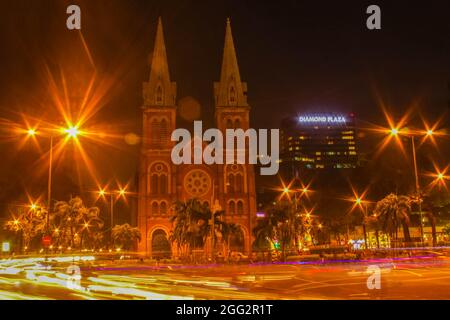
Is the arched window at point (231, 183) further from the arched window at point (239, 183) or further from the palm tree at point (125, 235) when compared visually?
the palm tree at point (125, 235)

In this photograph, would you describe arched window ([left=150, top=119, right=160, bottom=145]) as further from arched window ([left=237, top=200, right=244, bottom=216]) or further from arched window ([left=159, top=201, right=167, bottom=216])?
arched window ([left=237, top=200, right=244, bottom=216])

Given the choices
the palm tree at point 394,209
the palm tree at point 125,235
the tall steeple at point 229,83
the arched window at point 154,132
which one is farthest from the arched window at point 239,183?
the palm tree at point 394,209

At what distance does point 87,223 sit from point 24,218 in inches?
282

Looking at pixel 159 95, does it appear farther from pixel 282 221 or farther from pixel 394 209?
pixel 394 209

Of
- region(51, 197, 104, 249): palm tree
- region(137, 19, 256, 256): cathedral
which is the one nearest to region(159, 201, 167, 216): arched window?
region(137, 19, 256, 256): cathedral

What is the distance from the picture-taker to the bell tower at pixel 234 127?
75125 mm

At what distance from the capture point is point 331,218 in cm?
7694

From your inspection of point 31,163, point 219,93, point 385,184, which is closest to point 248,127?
point 219,93

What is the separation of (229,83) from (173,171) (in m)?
18.0

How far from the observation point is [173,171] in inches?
2995

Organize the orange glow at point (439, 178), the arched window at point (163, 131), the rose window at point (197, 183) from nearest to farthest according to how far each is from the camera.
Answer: the orange glow at point (439, 178), the rose window at point (197, 183), the arched window at point (163, 131)

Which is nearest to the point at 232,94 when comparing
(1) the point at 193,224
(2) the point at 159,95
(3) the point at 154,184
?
(2) the point at 159,95
